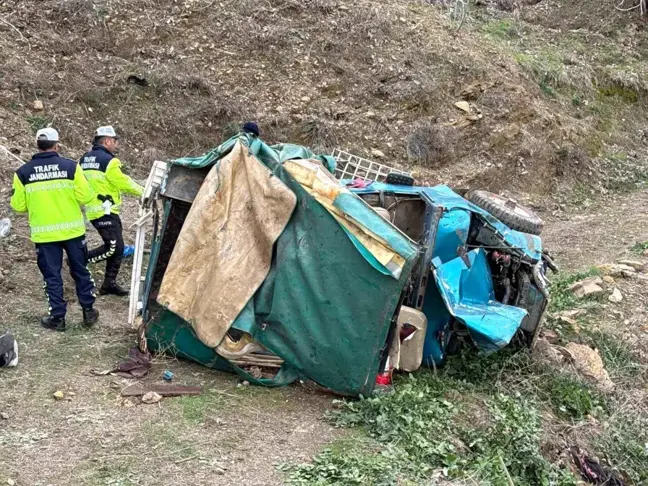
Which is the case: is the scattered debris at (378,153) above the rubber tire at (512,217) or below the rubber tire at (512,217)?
below

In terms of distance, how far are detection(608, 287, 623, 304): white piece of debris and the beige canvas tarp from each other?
3.88 metres

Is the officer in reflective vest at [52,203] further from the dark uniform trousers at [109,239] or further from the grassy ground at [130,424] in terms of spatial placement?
the dark uniform trousers at [109,239]

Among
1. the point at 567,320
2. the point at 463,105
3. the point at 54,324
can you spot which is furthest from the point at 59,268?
the point at 463,105

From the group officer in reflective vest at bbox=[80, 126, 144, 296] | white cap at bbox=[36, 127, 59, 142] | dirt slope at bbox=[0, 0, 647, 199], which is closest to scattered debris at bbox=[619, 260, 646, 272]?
dirt slope at bbox=[0, 0, 647, 199]

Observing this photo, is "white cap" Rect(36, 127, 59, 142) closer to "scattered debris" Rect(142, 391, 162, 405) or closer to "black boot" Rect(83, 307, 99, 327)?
"black boot" Rect(83, 307, 99, 327)

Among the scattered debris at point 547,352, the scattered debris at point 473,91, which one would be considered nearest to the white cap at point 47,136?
the scattered debris at point 547,352

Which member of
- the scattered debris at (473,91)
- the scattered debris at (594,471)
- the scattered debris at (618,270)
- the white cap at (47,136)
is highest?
the scattered debris at (473,91)

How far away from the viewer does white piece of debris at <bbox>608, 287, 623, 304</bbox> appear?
272 inches

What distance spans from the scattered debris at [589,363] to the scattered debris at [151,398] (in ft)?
10.5

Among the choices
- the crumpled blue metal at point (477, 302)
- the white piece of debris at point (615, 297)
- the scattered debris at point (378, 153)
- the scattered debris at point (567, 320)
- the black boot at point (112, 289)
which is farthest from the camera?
the scattered debris at point (378, 153)

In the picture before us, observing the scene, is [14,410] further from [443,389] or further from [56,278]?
[443,389]

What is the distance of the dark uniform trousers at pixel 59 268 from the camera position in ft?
16.9

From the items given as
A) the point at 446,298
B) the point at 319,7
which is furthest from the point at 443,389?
the point at 319,7

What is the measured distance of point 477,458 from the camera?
407cm
